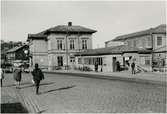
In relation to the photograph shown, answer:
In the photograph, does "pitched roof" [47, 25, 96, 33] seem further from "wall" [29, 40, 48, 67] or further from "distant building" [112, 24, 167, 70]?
"distant building" [112, 24, 167, 70]

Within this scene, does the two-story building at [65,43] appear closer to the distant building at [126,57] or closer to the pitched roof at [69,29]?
the pitched roof at [69,29]

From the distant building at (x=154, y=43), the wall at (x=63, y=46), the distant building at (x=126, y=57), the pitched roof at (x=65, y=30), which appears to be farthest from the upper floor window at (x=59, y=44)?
the distant building at (x=154, y=43)

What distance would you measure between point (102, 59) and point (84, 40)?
1477 centimetres

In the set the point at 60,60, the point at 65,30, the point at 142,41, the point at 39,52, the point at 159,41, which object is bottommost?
the point at 60,60

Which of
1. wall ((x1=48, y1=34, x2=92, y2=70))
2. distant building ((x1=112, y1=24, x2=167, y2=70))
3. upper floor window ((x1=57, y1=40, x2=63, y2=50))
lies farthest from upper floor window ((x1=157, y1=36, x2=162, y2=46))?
upper floor window ((x1=57, y1=40, x2=63, y2=50))

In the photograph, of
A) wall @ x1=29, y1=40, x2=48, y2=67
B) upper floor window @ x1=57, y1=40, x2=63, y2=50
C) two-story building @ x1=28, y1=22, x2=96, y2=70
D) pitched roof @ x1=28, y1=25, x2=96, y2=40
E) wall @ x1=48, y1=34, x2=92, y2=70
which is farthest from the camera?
wall @ x1=29, y1=40, x2=48, y2=67

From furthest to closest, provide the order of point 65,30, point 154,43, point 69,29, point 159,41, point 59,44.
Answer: point 69,29 < point 65,30 < point 59,44 < point 159,41 < point 154,43

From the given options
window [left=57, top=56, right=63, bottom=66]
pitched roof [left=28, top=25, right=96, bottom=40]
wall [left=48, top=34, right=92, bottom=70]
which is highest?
pitched roof [left=28, top=25, right=96, bottom=40]

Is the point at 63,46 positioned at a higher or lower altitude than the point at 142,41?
lower

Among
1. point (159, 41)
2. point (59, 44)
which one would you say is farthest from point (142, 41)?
point (59, 44)

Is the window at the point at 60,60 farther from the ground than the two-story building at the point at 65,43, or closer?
closer

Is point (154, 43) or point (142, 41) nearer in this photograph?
point (154, 43)

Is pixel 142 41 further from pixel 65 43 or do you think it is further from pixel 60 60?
pixel 60 60

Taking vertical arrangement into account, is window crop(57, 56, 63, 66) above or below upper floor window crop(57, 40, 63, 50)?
below
